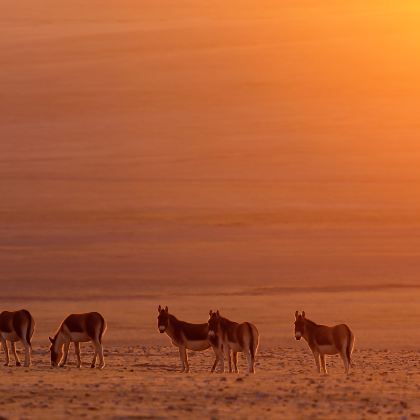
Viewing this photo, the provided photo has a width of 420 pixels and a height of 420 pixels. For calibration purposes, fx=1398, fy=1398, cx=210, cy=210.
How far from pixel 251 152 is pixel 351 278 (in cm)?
4243

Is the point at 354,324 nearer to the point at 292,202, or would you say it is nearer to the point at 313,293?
the point at 313,293

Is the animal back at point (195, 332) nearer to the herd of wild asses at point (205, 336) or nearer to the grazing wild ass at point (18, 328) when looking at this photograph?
the herd of wild asses at point (205, 336)

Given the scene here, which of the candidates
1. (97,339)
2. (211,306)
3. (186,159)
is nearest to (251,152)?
(186,159)

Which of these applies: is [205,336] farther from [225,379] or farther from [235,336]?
[225,379]

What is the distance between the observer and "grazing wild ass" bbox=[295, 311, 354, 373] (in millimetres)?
22750

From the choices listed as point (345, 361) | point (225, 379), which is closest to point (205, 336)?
point (345, 361)

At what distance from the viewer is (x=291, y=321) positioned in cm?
3612

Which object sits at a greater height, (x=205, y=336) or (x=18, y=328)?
(x=18, y=328)

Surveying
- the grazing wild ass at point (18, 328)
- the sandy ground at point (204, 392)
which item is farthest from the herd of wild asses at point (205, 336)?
the sandy ground at point (204, 392)

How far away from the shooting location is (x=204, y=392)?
60.8 feet

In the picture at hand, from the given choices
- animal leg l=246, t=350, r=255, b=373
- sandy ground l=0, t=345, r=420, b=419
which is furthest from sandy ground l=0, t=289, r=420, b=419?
animal leg l=246, t=350, r=255, b=373

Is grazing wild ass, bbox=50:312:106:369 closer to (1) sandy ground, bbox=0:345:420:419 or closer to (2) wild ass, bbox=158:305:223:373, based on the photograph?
(1) sandy ground, bbox=0:345:420:419

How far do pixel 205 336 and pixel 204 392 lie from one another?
4.98 metres

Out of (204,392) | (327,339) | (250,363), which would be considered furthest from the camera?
(327,339)
